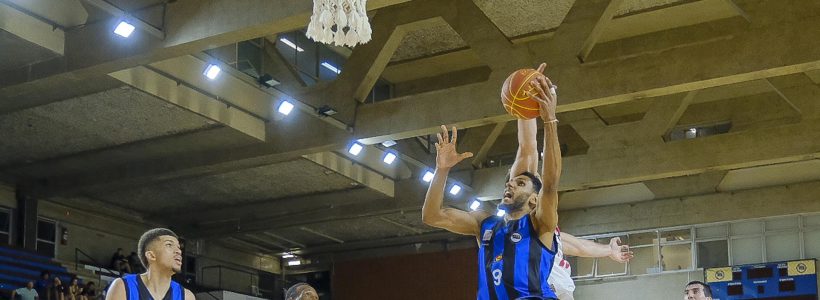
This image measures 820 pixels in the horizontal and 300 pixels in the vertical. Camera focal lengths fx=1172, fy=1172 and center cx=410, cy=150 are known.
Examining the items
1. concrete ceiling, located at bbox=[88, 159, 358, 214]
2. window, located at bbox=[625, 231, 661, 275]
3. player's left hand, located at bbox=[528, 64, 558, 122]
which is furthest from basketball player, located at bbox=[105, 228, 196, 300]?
window, located at bbox=[625, 231, 661, 275]

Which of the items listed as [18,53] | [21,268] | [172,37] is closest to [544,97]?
[172,37]

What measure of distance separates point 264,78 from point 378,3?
18.6ft

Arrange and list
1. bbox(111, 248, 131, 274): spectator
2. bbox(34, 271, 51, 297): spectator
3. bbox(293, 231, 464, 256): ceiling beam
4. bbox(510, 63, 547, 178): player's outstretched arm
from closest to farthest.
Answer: bbox(510, 63, 547, 178): player's outstretched arm
bbox(34, 271, 51, 297): spectator
bbox(111, 248, 131, 274): spectator
bbox(293, 231, 464, 256): ceiling beam

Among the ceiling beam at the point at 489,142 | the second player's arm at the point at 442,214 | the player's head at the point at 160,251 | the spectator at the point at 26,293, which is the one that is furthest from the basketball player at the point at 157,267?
the ceiling beam at the point at 489,142

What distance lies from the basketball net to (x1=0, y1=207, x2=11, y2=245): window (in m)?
18.8

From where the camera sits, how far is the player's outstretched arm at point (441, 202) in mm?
8336

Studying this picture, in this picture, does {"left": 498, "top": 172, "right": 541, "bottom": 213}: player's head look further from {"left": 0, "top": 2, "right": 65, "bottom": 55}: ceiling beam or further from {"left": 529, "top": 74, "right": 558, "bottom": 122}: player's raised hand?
{"left": 0, "top": 2, "right": 65, "bottom": 55}: ceiling beam

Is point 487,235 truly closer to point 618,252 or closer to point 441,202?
point 441,202


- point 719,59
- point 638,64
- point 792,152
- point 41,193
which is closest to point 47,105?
point 41,193

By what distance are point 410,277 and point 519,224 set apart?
29050 millimetres

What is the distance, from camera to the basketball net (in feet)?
38.0

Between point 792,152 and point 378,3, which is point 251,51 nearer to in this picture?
point 378,3

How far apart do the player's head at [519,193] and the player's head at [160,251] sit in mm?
2931

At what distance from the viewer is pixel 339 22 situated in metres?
11.7
